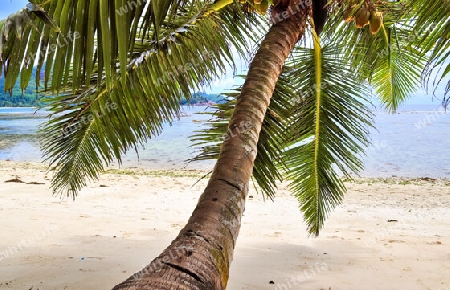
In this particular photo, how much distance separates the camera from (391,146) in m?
25.6

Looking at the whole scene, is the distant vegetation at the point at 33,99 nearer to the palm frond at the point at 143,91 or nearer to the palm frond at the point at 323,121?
the palm frond at the point at 143,91

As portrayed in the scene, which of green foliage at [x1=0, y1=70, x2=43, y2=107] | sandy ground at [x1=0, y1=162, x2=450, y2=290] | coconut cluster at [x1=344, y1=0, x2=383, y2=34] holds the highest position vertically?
coconut cluster at [x1=344, y1=0, x2=383, y2=34]

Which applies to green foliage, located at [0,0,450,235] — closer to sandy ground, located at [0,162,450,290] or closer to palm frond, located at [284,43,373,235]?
palm frond, located at [284,43,373,235]

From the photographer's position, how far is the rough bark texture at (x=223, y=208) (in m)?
1.40

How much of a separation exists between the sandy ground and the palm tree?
670mm

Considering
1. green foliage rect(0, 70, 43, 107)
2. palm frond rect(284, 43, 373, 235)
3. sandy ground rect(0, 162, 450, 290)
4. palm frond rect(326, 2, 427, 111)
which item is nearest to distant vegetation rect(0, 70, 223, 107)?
green foliage rect(0, 70, 43, 107)

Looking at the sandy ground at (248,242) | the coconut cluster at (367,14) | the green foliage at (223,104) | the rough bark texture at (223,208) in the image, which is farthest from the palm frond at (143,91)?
the coconut cluster at (367,14)

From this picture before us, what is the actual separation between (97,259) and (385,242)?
11.0 feet

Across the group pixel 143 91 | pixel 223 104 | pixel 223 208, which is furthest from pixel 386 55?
pixel 223 208

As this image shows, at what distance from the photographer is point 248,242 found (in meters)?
5.01

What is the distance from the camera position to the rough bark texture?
1.40 m

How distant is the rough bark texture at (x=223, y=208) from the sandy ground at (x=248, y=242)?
1714 millimetres

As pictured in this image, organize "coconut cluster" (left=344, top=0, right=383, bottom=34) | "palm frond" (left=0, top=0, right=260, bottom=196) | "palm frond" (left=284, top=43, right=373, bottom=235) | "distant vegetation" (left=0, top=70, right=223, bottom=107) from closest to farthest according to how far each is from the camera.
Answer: "distant vegetation" (left=0, top=70, right=223, bottom=107), "coconut cluster" (left=344, top=0, right=383, bottom=34), "palm frond" (left=0, top=0, right=260, bottom=196), "palm frond" (left=284, top=43, right=373, bottom=235)

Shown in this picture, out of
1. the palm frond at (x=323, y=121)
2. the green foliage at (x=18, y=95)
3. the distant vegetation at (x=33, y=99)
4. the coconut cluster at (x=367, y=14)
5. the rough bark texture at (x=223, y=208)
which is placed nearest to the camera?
the rough bark texture at (x=223, y=208)
